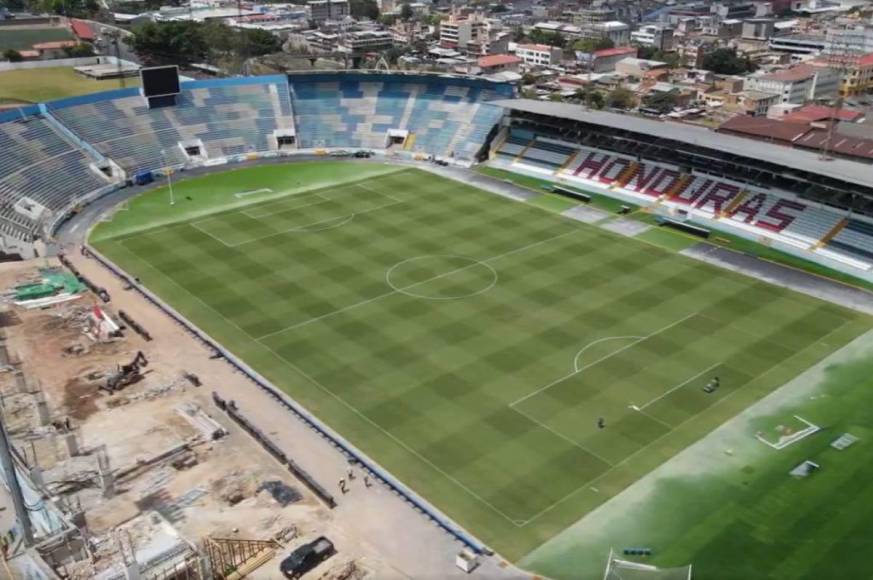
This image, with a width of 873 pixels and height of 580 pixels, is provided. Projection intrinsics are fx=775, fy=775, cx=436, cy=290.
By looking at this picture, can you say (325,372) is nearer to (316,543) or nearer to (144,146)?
(316,543)

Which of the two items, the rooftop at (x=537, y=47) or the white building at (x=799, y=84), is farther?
the rooftop at (x=537, y=47)

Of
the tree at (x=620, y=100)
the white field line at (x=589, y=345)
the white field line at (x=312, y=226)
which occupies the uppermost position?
the tree at (x=620, y=100)

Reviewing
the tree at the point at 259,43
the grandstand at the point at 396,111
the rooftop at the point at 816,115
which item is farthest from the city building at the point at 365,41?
the rooftop at the point at 816,115

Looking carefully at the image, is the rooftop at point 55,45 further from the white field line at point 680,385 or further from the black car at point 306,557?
the black car at point 306,557

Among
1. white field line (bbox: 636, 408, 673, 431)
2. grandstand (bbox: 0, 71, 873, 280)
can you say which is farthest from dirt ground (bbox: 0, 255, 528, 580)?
grandstand (bbox: 0, 71, 873, 280)

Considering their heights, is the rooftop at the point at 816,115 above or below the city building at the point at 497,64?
below

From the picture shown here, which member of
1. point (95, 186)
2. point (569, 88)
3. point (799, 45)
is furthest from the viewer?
point (799, 45)

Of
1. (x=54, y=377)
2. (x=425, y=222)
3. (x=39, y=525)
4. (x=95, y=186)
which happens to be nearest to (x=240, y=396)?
(x=54, y=377)
